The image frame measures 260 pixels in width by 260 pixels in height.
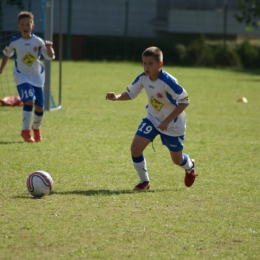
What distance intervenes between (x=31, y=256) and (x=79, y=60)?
76.7ft

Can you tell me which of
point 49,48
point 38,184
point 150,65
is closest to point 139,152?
point 150,65

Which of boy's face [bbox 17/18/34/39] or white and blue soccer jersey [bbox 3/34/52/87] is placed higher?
boy's face [bbox 17/18/34/39]

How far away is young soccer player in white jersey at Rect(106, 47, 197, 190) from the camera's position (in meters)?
6.09

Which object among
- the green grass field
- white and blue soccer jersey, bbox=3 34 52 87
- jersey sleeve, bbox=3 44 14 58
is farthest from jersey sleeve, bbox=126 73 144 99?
jersey sleeve, bbox=3 44 14 58

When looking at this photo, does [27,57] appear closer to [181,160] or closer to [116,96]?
[116,96]

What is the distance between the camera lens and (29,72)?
30.1 feet

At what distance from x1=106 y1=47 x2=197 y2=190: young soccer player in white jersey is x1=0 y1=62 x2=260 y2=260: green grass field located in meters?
0.41

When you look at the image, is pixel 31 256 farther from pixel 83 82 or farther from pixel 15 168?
pixel 83 82

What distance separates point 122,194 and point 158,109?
3.26ft

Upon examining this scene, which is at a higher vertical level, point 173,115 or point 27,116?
point 173,115

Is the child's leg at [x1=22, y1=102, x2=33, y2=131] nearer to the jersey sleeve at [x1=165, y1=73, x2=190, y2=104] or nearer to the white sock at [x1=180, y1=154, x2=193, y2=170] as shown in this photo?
the white sock at [x1=180, y1=154, x2=193, y2=170]

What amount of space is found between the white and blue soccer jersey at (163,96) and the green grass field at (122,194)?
0.73 metres

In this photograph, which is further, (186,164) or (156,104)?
(186,164)

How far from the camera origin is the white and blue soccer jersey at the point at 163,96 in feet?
20.2
